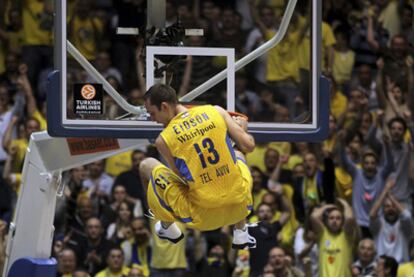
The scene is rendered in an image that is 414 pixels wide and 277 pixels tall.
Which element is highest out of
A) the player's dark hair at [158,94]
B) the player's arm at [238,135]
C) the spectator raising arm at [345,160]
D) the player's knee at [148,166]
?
the player's dark hair at [158,94]

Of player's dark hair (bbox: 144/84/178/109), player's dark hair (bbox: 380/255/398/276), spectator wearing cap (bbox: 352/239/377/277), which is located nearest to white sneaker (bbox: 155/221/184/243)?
player's dark hair (bbox: 144/84/178/109)

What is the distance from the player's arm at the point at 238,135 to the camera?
9.18 m

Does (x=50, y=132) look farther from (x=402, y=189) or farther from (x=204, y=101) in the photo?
(x=402, y=189)

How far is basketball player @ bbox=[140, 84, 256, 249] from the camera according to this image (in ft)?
30.1

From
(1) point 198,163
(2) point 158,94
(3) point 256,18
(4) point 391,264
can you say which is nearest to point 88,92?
(2) point 158,94

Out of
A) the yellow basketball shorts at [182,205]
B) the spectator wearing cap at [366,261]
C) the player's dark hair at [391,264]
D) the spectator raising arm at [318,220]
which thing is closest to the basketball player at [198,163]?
the yellow basketball shorts at [182,205]

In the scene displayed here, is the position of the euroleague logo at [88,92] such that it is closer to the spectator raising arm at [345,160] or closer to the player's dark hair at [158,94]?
the player's dark hair at [158,94]

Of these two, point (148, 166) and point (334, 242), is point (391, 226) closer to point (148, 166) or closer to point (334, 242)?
point (334, 242)

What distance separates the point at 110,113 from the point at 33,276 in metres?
1.31

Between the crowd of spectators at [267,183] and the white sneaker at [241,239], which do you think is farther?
the crowd of spectators at [267,183]

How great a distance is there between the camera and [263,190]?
53.4 ft

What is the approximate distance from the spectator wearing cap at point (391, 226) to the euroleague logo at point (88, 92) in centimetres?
706

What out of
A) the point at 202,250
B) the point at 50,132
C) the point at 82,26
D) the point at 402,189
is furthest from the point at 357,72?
the point at 50,132

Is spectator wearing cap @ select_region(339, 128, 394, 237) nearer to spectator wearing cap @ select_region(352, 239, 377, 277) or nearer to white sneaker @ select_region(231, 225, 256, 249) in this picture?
spectator wearing cap @ select_region(352, 239, 377, 277)
